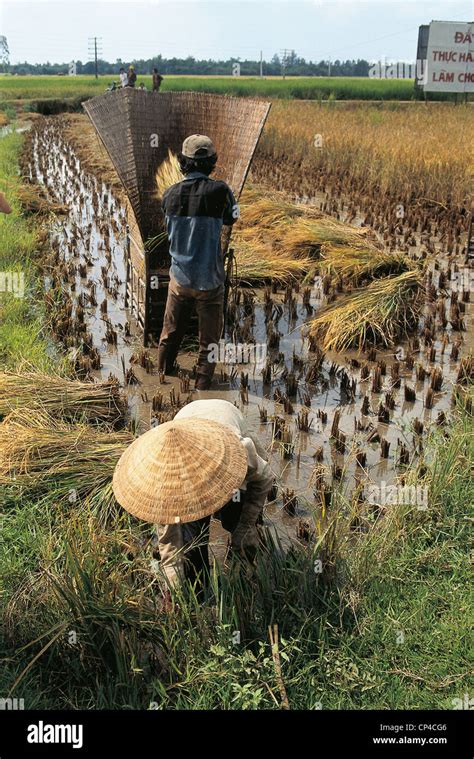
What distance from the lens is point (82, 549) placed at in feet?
10.7

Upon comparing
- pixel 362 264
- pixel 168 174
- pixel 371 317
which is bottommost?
pixel 371 317

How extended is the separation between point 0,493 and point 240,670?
1.71 meters

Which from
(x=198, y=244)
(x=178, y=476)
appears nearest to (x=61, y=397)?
(x=198, y=244)

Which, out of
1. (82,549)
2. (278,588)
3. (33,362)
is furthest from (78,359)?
(278,588)

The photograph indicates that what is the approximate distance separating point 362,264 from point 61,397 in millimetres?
3990

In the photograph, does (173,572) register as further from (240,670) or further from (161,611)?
(240,670)

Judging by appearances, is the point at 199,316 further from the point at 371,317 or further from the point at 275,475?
the point at 371,317

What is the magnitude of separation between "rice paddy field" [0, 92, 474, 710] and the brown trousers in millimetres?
284

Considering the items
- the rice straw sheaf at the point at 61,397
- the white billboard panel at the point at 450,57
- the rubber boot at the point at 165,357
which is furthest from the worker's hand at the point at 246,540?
the white billboard panel at the point at 450,57

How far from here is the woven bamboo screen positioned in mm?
6312

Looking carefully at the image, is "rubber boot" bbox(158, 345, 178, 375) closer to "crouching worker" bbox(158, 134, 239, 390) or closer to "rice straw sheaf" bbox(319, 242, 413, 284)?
"crouching worker" bbox(158, 134, 239, 390)

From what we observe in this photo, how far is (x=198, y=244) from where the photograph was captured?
17.2ft

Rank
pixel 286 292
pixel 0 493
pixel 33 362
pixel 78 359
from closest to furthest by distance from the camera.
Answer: pixel 0 493, pixel 33 362, pixel 78 359, pixel 286 292

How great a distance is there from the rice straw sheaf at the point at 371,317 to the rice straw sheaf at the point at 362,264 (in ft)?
1.81
